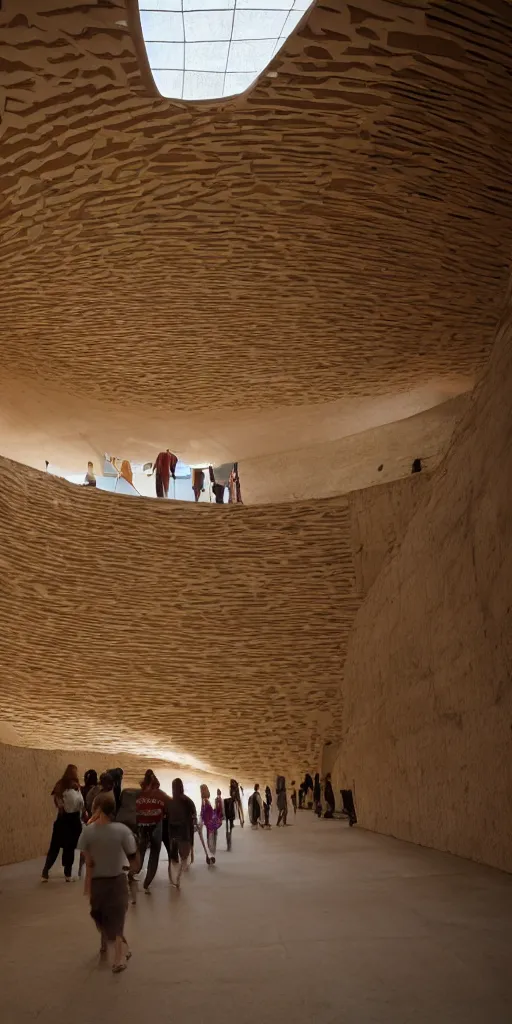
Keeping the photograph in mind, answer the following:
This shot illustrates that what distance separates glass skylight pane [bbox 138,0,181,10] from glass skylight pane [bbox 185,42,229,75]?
379 millimetres

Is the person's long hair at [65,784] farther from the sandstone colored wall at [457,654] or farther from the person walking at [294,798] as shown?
the person walking at [294,798]

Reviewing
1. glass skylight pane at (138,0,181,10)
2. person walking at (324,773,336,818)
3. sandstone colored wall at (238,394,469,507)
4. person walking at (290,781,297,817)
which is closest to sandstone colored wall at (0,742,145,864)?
person walking at (324,773,336,818)

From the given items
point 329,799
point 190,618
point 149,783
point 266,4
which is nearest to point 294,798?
point 329,799

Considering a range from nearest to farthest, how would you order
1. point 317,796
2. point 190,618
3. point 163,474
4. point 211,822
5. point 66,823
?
point 66,823 → point 211,822 → point 317,796 → point 190,618 → point 163,474

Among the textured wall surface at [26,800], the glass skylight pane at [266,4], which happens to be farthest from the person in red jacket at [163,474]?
the glass skylight pane at [266,4]

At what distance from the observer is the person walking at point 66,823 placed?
6102mm

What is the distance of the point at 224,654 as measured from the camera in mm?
12742

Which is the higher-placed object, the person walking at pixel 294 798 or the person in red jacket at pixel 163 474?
the person in red jacket at pixel 163 474

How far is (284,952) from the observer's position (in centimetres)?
320

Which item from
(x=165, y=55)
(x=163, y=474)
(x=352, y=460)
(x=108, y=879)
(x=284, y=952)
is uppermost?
(x=352, y=460)

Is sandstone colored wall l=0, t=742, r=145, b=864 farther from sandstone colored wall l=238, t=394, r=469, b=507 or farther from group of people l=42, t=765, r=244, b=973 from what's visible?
sandstone colored wall l=238, t=394, r=469, b=507

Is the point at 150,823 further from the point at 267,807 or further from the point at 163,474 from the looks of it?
the point at 163,474

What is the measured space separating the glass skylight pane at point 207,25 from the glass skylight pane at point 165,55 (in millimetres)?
137

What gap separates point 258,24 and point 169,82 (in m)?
0.90
